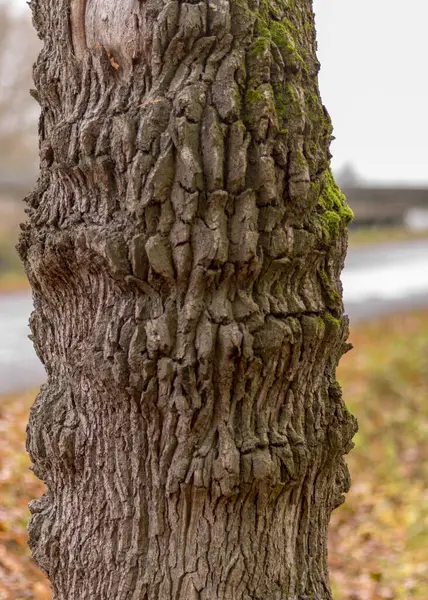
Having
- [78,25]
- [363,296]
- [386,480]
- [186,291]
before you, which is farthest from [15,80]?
[186,291]

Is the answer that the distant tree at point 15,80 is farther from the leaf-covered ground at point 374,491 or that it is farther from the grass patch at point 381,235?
the leaf-covered ground at point 374,491

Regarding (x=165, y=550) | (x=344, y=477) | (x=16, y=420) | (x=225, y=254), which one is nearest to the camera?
(x=225, y=254)

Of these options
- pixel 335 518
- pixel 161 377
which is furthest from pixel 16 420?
pixel 161 377

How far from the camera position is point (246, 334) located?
2.01 m

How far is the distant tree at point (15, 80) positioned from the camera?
57.1 feet

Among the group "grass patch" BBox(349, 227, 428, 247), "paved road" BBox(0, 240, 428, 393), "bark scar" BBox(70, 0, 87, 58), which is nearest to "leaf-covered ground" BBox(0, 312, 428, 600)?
"paved road" BBox(0, 240, 428, 393)

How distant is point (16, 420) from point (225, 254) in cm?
450

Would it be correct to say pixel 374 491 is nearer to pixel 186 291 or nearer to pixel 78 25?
pixel 186 291

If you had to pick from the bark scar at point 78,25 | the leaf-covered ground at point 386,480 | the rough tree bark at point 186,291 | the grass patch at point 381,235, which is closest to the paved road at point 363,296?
the grass patch at point 381,235

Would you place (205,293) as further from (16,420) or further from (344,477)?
(16,420)

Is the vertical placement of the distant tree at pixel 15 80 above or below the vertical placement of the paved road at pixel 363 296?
above

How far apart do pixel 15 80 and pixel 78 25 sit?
16785 mm

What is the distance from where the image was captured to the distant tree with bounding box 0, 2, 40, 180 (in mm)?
17406

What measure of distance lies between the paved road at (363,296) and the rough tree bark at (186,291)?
15.9ft
